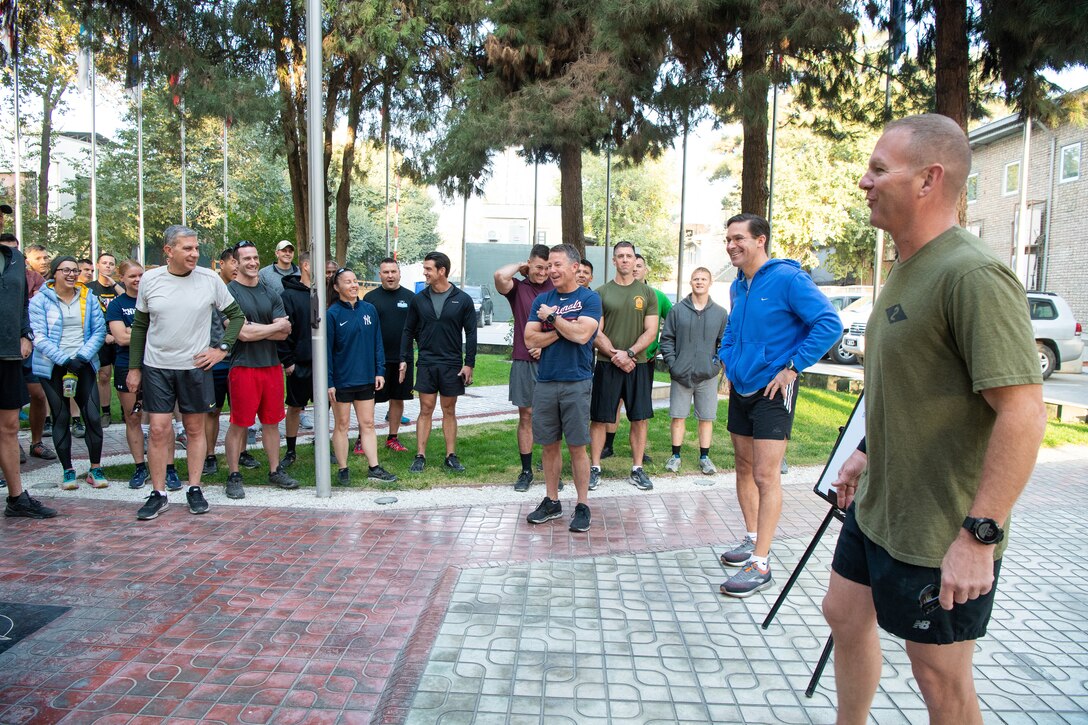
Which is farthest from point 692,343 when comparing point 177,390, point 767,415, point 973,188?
point 973,188

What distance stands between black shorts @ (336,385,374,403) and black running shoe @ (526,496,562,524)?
2135mm

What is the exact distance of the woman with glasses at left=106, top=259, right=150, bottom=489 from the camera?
263 inches

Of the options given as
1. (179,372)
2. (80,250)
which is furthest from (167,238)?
(80,250)

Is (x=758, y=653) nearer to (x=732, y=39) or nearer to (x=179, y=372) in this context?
(x=179, y=372)

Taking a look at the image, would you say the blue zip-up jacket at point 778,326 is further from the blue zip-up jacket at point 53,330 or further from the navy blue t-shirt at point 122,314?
the navy blue t-shirt at point 122,314

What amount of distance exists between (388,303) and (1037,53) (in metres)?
8.89

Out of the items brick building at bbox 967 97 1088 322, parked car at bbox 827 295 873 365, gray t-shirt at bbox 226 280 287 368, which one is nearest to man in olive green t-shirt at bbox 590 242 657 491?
gray t-shirt at bbox 226 280 287 368

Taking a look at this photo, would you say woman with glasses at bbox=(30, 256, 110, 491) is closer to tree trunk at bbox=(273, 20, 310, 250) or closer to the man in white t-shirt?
the man in white t-shirt

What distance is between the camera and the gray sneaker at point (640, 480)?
6.93 metres

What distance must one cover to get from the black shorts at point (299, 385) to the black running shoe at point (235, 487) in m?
1.20

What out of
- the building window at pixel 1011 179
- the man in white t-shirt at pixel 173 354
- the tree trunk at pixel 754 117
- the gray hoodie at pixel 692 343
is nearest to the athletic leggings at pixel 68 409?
the man in white t-shirt at pixel 173 354

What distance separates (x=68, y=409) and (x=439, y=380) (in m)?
3.20

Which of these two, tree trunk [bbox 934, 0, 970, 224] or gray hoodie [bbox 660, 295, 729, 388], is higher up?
tree trunk [bbox 934, 0, 970, 224]

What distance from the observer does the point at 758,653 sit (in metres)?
3.67
